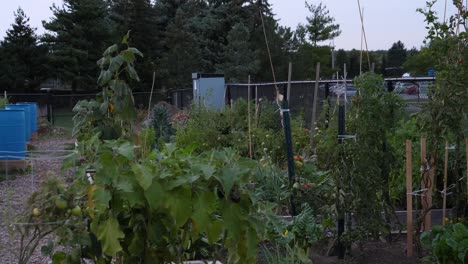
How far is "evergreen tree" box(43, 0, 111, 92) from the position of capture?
4081 cm

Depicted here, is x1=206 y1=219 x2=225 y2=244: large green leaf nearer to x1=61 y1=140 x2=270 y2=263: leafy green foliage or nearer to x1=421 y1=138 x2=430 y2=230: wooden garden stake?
x1=61 y1=140 x2=270 y2=263: leafy green foliage

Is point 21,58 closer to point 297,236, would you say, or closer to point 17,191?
point 17,191

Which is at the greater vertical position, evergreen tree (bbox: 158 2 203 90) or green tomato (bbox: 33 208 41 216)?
evergreen tree (bbox: 158 2 203 90)

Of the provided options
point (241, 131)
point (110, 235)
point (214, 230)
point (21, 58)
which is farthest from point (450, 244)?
point (21, 58)

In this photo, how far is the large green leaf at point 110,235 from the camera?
2934 millimetres

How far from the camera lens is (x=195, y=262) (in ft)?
15.6

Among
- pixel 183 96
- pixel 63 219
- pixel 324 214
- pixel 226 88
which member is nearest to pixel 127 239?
pixel 63 219

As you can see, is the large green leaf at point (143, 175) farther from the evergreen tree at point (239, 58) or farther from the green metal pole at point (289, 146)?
the evergreen tree at point (239, 58)

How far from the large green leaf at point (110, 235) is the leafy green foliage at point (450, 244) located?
2.62 m

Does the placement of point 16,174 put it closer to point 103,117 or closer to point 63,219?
point 103,117

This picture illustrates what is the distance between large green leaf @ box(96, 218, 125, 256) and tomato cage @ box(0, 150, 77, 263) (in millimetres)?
251

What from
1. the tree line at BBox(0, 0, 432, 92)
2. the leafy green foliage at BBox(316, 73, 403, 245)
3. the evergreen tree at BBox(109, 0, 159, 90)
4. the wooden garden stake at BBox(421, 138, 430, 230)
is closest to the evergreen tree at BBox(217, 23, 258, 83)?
the tree line at BBox(0, 0, 432, 92)

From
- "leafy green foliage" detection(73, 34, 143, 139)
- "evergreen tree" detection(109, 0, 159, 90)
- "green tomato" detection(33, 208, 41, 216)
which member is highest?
"evergreen tree" detection(109, 0, 159, 90)

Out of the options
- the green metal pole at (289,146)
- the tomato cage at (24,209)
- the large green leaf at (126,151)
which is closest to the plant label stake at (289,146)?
the green metal pole at (289,146)
